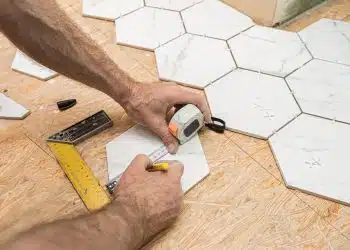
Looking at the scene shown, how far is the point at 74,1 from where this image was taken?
5.45 feet

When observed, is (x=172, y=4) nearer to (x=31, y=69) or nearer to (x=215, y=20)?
(x=215, y=20)

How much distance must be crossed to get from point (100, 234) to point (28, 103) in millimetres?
612

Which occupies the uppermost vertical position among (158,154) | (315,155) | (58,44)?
(58,44)

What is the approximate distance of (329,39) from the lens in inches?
56.5

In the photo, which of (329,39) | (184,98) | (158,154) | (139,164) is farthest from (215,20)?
(139,164)

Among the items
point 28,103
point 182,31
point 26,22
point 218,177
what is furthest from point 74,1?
point 218,177

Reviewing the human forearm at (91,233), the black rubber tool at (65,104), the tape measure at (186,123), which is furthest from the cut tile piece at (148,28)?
the human forearm at (91,233)

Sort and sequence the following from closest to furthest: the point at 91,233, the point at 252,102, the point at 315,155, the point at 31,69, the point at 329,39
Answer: the point at 91,233
the point at 315,155
the point at 252,102
the point at 31,69
the point at 329,39

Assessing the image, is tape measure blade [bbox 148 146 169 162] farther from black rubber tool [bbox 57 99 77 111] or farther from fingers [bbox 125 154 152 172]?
black rubber tool [bbox 57 99 77 111]

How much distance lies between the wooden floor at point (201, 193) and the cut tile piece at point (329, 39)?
0.51m

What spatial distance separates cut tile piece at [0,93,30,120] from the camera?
1.17 m

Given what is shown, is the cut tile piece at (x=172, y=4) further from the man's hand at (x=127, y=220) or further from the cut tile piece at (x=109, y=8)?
the man's hand at (x=127, y=220)

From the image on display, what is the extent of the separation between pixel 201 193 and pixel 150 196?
0.52 ft

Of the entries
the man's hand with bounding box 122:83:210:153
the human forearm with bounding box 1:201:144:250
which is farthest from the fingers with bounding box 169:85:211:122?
the human forearm with bounding box 1:201:144:250
